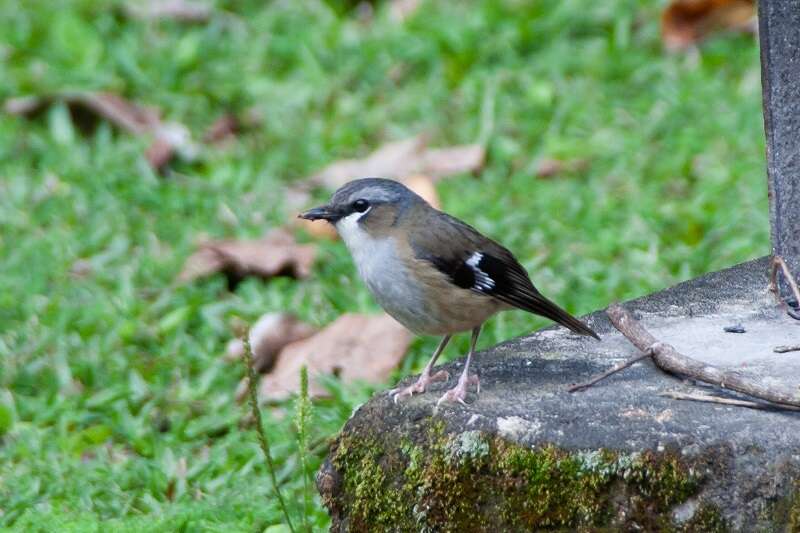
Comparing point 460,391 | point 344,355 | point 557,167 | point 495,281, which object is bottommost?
point 344,355

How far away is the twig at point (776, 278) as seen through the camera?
4464 mm

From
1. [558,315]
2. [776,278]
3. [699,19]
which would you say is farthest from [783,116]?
[699,19]

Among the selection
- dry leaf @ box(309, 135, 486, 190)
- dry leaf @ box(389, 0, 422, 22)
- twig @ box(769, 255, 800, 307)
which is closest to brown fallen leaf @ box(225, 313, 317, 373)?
dry leaf @ box(309, 135, 486, 190)

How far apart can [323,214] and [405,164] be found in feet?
11.4

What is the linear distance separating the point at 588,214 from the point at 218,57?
332 cm

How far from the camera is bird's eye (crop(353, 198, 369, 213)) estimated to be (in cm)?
449

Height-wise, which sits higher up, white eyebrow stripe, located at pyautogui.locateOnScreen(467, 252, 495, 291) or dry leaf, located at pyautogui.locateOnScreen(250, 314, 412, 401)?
white eyebrow stripe, located at pyautogui.locateOnScreen(467, 252, 495, 291)

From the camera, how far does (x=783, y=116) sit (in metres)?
4.60

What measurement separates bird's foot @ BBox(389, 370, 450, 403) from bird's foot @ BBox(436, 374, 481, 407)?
Result: 4.9 inches

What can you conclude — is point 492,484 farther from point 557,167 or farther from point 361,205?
point 557,167

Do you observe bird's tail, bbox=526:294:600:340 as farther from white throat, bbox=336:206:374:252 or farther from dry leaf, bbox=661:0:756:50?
dry leaf, bbox=661:0:756:50

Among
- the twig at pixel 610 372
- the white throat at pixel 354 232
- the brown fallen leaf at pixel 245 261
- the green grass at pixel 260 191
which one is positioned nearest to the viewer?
the twig at pixel 610 372

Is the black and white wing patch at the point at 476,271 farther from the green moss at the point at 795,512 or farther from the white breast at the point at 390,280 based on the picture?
the green moss at the point at 795,512

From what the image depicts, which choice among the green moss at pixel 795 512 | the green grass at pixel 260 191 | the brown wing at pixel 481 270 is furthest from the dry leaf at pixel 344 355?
the green moss at pixel 795 512
